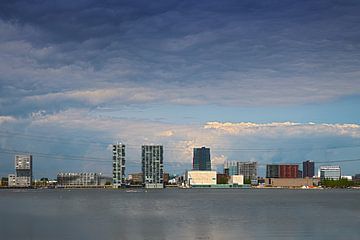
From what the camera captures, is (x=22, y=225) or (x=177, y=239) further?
(x=22, y=225)

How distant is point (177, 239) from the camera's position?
5294 centimetres

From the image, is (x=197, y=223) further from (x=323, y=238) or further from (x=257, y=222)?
(x=323, y=238)

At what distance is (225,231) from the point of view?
60.3 m

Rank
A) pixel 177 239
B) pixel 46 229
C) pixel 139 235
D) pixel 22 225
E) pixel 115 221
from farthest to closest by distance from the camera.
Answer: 1. pixel 115 221
2. pixel 22 225
3. pixel 46 229
4. pixel 139 235
5. pixel 177 239

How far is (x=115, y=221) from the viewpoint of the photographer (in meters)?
75.4

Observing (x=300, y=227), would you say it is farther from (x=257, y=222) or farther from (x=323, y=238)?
(x=323, y=238)

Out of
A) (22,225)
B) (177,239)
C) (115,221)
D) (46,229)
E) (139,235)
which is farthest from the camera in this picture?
(115,221)

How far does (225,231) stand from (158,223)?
1352cm

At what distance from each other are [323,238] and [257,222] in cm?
1935

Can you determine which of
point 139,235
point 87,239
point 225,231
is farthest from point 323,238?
point 87,239

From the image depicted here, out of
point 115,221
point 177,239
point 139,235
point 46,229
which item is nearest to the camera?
point 177,239

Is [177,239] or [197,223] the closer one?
[177,239]

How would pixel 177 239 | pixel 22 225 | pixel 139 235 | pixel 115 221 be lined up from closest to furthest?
pixel 177 239, pixel 139 235, pixel 22 225, pixel 115 221

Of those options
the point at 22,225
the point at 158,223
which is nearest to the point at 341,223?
the point at 158,223
